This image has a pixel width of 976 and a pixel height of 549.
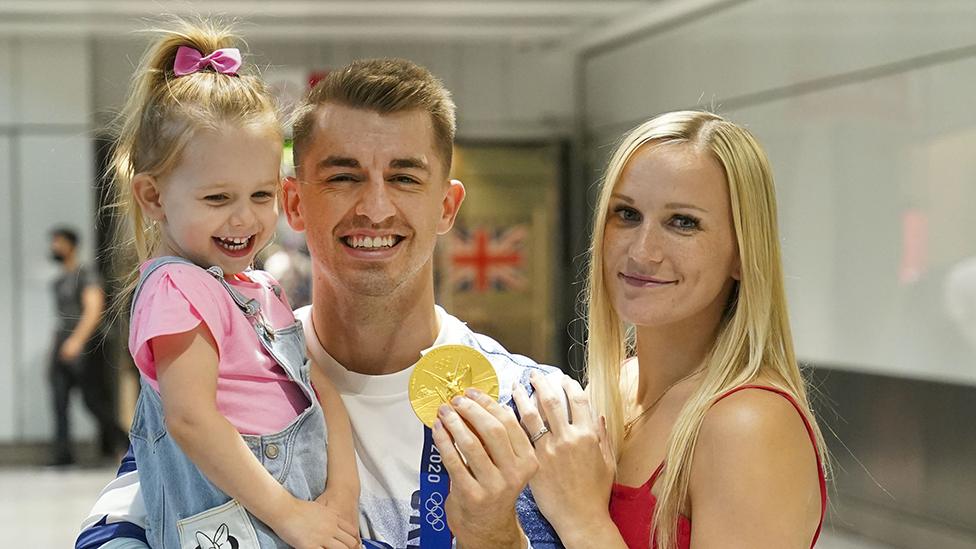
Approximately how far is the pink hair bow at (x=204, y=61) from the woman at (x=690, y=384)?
2.24 feet

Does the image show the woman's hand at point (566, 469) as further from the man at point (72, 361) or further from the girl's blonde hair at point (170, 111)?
the man at point (72, 361)

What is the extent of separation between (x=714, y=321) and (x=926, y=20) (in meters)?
4.97

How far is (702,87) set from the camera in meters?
9.30

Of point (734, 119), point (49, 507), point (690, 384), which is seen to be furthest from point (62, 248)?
point (690, 384)

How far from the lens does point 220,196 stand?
1887mm

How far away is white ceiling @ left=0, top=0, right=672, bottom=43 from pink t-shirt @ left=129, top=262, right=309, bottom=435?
7153 millimetres

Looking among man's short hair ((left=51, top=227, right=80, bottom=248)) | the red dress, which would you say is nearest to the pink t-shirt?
the red dress

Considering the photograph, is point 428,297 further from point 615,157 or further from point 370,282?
point 615,157

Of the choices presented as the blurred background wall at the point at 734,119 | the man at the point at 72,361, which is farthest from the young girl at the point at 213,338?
the man at the point at 72,361

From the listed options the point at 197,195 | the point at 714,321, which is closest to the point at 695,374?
the point at 714,321

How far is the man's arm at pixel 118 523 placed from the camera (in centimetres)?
205

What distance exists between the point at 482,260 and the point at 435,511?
34.1 feet

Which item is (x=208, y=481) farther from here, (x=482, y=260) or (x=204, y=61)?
(x=482, y=260)

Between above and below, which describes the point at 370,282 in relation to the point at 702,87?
below
